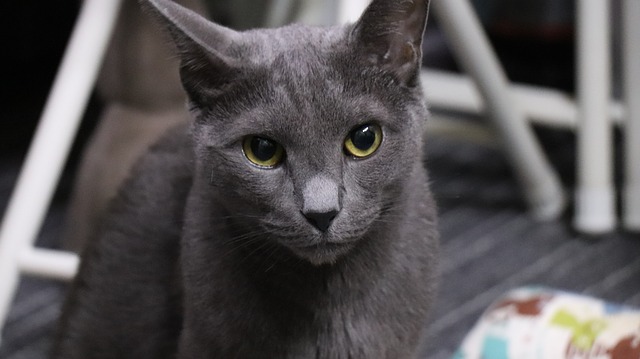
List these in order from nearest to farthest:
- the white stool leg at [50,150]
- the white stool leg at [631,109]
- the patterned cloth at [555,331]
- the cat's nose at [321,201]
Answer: the cat's nose at [321,201] < the patterned cloth at [555,331] < the white stool leg at [50,150] < the white stool leg at [631,109]

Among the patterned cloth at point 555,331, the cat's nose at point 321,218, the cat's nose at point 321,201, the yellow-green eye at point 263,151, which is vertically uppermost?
the yellow-green eye at point 263,151

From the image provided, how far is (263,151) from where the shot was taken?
67cm

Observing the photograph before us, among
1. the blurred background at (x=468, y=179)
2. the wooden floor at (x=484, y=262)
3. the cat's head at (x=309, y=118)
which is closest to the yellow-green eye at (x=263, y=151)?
the cat's head at (x=309, y=118)

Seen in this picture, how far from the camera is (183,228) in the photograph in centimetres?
82

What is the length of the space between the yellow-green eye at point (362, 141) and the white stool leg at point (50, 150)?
0.56 m

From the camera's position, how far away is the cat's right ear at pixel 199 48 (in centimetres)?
63

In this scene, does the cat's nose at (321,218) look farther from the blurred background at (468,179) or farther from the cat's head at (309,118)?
the blurred background at (468,179)

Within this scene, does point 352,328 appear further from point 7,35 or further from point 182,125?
point 7,35

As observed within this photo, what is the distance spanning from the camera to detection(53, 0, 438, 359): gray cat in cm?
65

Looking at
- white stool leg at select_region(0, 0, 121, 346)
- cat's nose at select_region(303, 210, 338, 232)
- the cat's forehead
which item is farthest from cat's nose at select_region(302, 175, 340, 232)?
white stool leg at select_region(0, 0, 121, 346)

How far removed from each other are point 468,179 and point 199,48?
1.14 metres

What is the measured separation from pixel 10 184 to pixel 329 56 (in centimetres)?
125

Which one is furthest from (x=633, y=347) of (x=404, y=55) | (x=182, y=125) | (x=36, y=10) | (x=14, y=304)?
(x=36, y=10)

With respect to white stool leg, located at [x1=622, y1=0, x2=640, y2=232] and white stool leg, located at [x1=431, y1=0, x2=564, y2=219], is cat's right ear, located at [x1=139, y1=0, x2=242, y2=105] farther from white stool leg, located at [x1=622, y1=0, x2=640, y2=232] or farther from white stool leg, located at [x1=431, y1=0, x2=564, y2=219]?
white stool leg, located at [x1=622, y1=0, x2=640, y2=232]
